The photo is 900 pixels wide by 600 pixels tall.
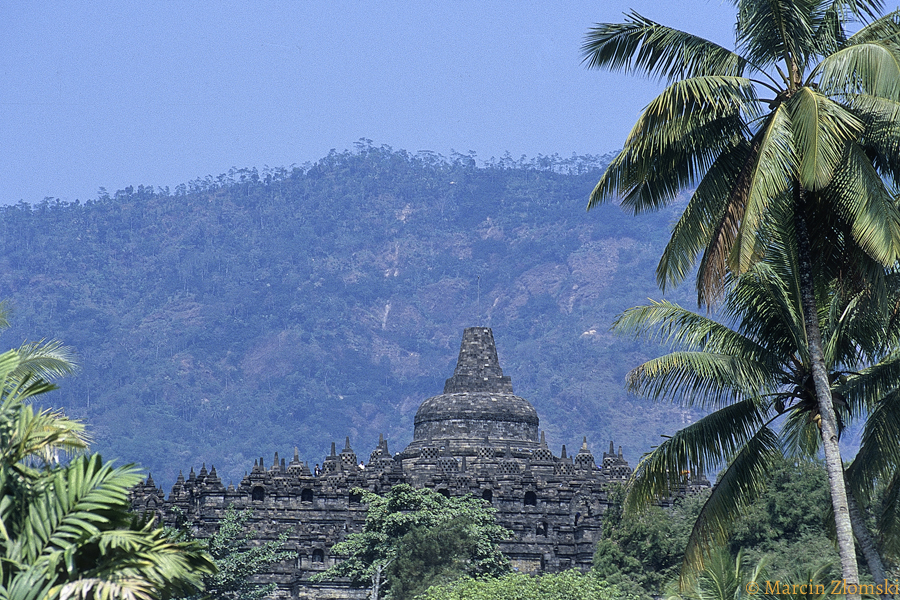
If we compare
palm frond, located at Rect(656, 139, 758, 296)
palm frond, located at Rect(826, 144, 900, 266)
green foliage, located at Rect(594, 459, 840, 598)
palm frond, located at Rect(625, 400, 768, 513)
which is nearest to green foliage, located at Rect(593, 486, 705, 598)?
green foliage, located at Rect(594, 459, 840, 598)

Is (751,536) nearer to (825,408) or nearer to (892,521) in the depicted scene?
(892,521)

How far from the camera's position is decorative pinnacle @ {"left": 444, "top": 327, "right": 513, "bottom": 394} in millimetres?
78188

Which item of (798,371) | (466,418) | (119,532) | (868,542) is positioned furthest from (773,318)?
(466,418)

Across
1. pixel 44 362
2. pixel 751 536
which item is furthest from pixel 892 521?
pixel 751 536

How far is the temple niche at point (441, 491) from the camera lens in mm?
61844

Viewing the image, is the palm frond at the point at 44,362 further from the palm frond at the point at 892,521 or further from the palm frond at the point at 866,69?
the palm frond at the point at 892,521

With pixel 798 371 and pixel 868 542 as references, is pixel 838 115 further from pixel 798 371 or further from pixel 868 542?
pixel 868 542

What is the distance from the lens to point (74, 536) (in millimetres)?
16250

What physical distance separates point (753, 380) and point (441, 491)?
38388 mm

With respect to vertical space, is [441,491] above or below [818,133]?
above

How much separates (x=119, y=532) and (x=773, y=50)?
14.6 metres

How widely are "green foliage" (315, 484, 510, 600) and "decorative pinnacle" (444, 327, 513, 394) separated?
57.4 ft

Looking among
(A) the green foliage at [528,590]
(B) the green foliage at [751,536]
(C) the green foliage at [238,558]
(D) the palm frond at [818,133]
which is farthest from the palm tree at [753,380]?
(C) the green foliage at [238,558]

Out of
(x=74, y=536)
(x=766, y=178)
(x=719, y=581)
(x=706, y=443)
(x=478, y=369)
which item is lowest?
(x=74, y=536)
